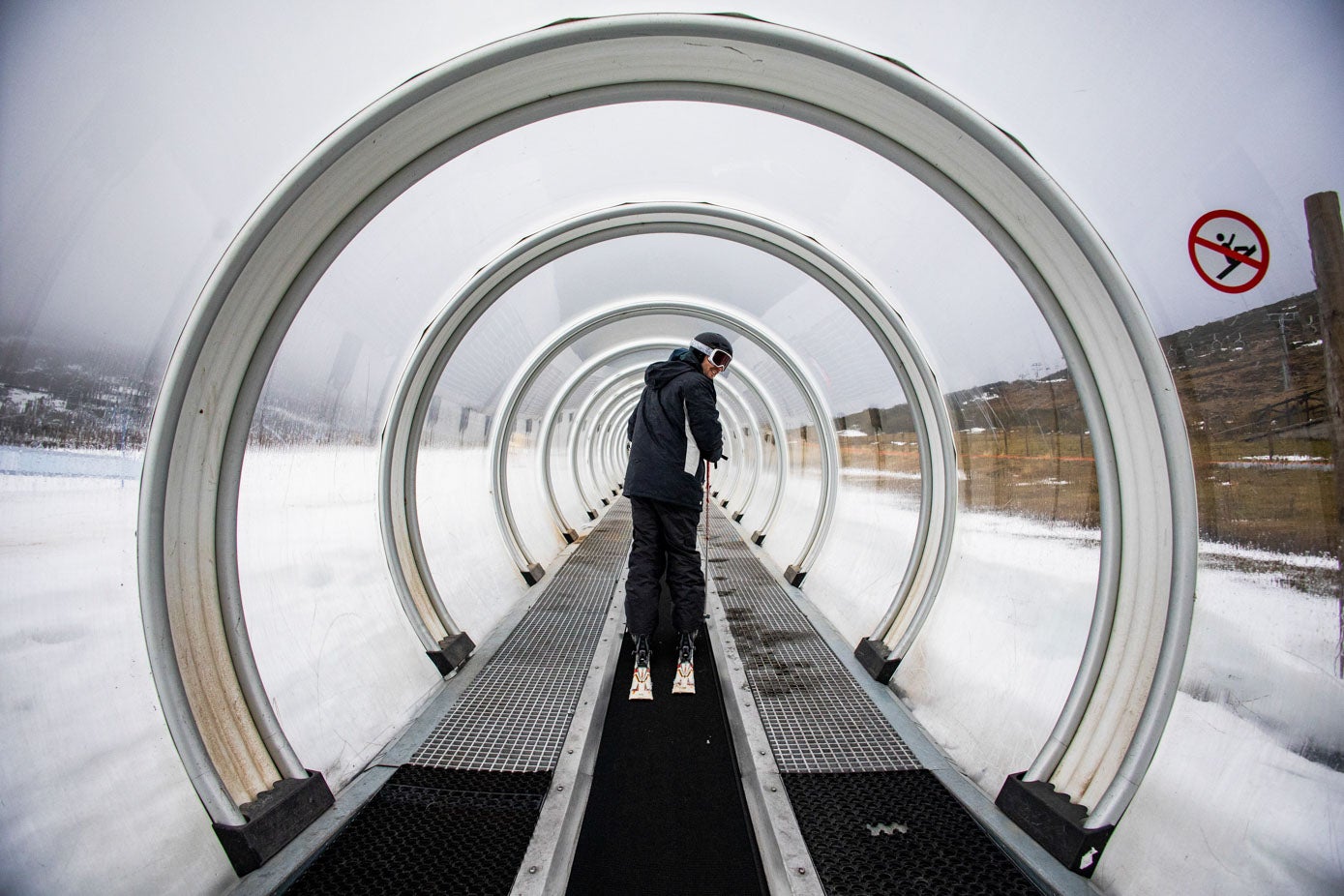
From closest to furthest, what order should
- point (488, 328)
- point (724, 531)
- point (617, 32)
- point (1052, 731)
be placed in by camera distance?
point (617, 32), point (1052, 731), point (488, 328), point (724, 531)

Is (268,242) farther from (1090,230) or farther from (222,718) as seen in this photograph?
(1090,230)

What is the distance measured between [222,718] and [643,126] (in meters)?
3.44

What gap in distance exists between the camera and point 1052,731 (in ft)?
8.18

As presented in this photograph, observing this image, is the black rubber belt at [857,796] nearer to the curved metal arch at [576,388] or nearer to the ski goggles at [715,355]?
the ski goggles at [715,355]

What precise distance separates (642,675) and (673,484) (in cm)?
129

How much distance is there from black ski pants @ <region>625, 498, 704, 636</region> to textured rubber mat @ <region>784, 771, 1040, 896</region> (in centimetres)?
147

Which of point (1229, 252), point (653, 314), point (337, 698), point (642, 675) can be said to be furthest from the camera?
point (653, 314)

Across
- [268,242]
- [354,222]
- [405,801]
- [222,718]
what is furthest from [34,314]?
[405,801]

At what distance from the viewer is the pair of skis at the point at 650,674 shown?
12.6ft

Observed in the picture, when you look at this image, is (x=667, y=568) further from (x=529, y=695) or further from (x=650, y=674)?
(x=529, y=695)

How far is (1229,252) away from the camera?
1.80 meters

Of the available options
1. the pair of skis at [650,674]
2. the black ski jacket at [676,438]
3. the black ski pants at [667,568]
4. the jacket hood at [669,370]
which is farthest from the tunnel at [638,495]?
the black ski jacket at [676,438]

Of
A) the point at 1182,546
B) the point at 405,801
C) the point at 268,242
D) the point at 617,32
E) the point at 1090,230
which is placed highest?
the point at 617,32

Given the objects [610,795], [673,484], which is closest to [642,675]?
[610,795]
